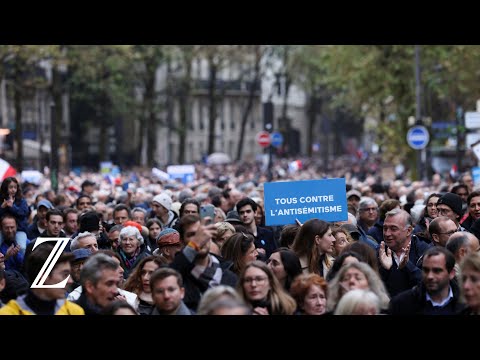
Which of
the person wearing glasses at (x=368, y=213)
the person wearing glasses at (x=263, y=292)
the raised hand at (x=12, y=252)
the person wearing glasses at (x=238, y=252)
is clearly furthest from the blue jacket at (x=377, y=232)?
the person wearing glasses at (x=263, y=292)

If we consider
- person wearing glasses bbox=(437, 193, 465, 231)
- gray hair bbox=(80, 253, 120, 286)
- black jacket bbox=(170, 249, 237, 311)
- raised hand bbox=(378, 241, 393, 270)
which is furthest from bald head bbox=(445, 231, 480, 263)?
person wearing glasses bbox=(437, 193, 465, 231)

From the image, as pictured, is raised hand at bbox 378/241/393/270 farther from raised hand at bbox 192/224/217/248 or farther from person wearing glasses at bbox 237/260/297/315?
raised hand at bbox 192/224/217/248

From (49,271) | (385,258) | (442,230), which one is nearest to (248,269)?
(49,271)

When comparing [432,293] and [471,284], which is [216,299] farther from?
[432,293]

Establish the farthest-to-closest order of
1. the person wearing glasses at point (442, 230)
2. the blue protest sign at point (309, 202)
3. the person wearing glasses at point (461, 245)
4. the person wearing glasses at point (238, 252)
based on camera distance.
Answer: the blue protest sign at point (309, 202) < the person wearing glasses at point (442, 230) < the person wearing glasses at point (238, 252) < the person wearing glasses at point (461, 245)

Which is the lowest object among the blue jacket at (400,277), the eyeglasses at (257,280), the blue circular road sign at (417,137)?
the blue jacket at (400,277)

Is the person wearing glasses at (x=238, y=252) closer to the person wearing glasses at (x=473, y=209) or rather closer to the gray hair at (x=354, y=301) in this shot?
the gray hair at (x=354, y=301)

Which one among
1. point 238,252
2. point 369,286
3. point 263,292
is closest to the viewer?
point 263,292

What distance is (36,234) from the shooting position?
15484 mm

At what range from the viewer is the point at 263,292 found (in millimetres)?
8453

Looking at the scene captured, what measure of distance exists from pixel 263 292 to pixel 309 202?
174 inches

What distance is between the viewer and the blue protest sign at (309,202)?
12.8 m

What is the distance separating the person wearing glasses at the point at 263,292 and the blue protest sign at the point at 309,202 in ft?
13.9
